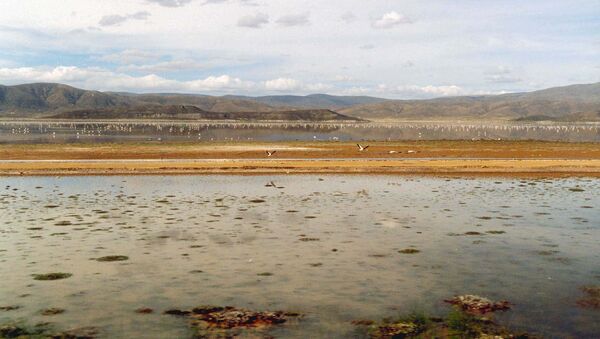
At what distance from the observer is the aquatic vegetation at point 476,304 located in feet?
40.5

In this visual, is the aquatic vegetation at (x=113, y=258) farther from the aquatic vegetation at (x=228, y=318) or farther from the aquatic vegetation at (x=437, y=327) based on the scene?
the aquatic vegetation at (x=437, y=327)

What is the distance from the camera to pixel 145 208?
1057 inches

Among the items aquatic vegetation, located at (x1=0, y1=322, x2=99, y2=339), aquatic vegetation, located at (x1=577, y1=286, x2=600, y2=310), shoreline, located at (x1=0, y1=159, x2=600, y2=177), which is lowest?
aquatic vegetation, located at (x1=0, y1=322, x2=99, y2=339)

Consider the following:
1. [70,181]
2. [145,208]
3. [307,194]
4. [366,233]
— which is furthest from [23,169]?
[366,233]

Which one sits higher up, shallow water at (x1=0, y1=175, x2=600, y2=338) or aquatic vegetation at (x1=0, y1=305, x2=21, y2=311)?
shallow water at (x1=0, y1=175, x2=600, y2=338)

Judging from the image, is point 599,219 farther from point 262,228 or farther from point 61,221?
point 61,221

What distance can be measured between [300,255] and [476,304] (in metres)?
6.30

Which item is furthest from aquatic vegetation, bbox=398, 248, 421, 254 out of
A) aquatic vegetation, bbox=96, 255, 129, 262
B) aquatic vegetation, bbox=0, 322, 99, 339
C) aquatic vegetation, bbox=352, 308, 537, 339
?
aquatic vegetation, bbox=0, 322, 99, 339

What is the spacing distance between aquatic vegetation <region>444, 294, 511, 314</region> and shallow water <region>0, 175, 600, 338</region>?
12.0 inches

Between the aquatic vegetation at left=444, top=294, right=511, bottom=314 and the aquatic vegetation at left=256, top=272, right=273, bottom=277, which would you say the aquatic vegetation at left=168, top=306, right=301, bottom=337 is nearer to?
the aquatic vegetation at left=256, top=272, right=273, bottom=277

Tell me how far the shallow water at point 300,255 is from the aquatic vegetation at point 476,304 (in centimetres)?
30

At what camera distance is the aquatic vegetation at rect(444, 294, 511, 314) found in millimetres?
12344

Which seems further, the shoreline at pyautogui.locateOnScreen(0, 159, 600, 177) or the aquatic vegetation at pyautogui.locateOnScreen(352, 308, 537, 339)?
the shoreline at pyautogui.locateOnScreen(0, 159, 600, 177)

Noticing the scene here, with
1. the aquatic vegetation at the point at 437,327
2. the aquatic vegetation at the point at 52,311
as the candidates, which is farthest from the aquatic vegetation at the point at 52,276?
the aquatic vegetation at the point at 437,327
